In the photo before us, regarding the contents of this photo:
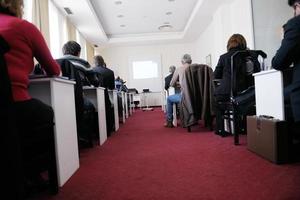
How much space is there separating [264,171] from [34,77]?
59.1 inches

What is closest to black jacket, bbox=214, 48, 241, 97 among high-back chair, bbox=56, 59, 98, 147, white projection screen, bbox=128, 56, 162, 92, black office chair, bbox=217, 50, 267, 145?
black office chair, bbox=217, 50, 267, 145

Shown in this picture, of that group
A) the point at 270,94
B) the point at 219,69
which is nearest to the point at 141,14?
the point at 219,69

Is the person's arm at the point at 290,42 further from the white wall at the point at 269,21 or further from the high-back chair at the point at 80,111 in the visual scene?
the white wall at the point at 269,21

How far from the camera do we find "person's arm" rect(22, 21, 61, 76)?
1.42 meters

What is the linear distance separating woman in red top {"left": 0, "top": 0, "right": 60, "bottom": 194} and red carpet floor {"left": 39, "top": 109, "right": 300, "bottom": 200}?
1.28 ft

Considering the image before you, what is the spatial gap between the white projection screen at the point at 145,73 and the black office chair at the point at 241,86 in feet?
31.2

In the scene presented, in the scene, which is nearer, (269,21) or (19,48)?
(19,48)

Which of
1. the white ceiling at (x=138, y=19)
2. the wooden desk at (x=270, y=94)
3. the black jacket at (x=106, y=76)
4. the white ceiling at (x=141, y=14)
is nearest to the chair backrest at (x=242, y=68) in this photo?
the wooden desk at (x=270, y=94)

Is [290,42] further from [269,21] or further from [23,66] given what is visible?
[269,21]

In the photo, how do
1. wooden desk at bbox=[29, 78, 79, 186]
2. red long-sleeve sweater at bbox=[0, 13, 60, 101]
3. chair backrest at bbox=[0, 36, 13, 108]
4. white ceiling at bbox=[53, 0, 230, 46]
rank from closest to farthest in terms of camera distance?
chair backrest at bbox=[0, 36, 13, 108], red long-sleeve sweater at bbox=[0, 13, 60, 101], wooden desk at bbox=[29, 78, 79, 186], white ceiling at bbox=[53, 0, 230, 46]

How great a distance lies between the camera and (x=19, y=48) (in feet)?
4.45

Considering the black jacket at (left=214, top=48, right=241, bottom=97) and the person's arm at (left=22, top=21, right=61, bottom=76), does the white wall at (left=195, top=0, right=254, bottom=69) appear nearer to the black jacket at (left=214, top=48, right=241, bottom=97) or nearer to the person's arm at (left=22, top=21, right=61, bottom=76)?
the black jacket at (left=214, top=48, right=241, bottom=97)

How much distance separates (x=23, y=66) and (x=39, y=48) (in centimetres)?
16

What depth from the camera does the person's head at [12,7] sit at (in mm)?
1361
